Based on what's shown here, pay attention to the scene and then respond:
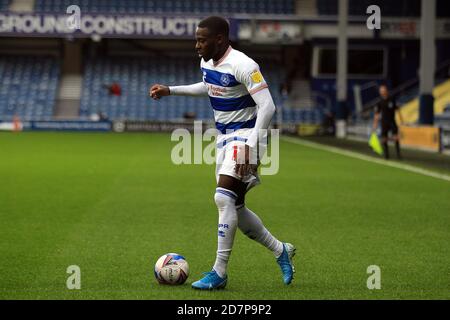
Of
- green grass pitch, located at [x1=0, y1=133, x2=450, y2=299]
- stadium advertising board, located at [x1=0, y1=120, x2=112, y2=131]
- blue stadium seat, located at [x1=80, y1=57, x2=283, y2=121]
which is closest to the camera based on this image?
green grass pitch, located at [x1=0, y1=133, x2=450, y2=299]

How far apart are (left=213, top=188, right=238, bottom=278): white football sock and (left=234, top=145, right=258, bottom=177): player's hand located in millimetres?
207

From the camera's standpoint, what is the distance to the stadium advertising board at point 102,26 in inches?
1925

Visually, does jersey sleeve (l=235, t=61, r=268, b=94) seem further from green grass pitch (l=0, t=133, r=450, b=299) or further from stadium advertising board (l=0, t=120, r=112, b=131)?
stadium advertising board (l=0, t=120, r=112, b=131)

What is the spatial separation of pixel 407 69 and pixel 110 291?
46.3 m

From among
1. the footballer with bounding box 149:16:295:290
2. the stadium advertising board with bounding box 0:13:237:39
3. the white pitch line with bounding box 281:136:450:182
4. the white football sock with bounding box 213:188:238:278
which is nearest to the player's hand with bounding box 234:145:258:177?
the footballer with bounding box 149:16:295:290

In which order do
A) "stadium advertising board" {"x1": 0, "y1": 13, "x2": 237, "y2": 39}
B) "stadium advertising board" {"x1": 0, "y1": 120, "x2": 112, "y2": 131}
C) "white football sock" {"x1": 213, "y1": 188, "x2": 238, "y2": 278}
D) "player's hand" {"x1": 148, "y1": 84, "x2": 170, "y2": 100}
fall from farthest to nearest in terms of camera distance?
1. "stadium advertising board" {"x1": 0, "y1": 13, "x2": 237, "y2": 39}
2. "stadium advertising board" {"x1": 0, "y1": 120, "x2": 112, "y2": 131}
3. "player's hand" {"x1": 148, "y1": 84, "x2": 170, "y2": 100}
4. "white football sock" {"x1": 213, "y1": 188, "x2": 238, "y2": 278}

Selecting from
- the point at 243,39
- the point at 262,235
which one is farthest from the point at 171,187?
the point at 243,39

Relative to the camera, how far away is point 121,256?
9016 millimetres

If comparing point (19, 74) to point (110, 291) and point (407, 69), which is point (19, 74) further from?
point (110, 291)

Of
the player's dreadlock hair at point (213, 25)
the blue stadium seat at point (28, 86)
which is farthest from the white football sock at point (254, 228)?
the blue stadium seat at point (28, 86)

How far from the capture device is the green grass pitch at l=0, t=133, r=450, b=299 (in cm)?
745

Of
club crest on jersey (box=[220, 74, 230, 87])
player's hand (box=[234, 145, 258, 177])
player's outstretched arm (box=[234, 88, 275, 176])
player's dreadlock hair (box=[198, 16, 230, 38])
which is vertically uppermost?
player's dreadlock hair (box=[198, 16, 230, 38])

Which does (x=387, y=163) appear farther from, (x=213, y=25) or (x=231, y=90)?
(x=213, y=25)

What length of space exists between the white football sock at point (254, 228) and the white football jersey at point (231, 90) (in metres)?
0.71
